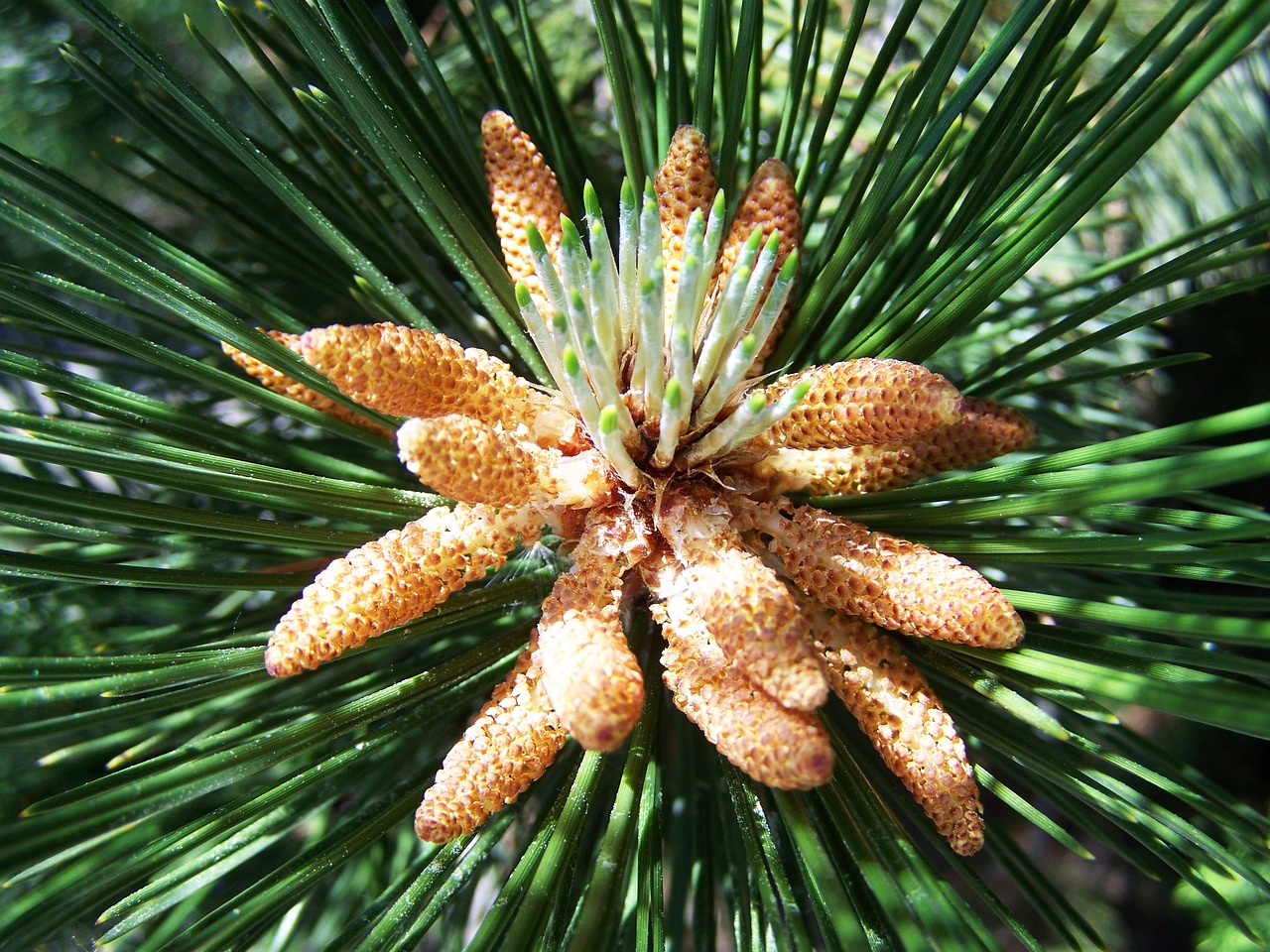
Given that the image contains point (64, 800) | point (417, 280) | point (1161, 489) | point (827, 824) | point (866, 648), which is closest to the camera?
point (1161, 489)

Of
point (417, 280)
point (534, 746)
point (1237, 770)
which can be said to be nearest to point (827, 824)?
point (534, 746)

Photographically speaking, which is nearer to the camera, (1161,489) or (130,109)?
(1161,489)

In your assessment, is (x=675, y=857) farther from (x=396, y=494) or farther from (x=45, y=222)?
(x=45, y=222)

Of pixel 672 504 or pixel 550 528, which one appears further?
pixel 550 528

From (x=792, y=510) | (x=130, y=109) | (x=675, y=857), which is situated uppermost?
(x=130, y=109)

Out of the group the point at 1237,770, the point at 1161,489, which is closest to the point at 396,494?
the point at 1161,489

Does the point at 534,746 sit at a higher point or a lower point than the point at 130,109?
lower

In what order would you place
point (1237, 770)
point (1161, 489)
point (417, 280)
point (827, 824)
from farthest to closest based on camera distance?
1. point (1237, 770)
2. point (417, 280)
3. point (827, 824)
4. point (1161, 489)
